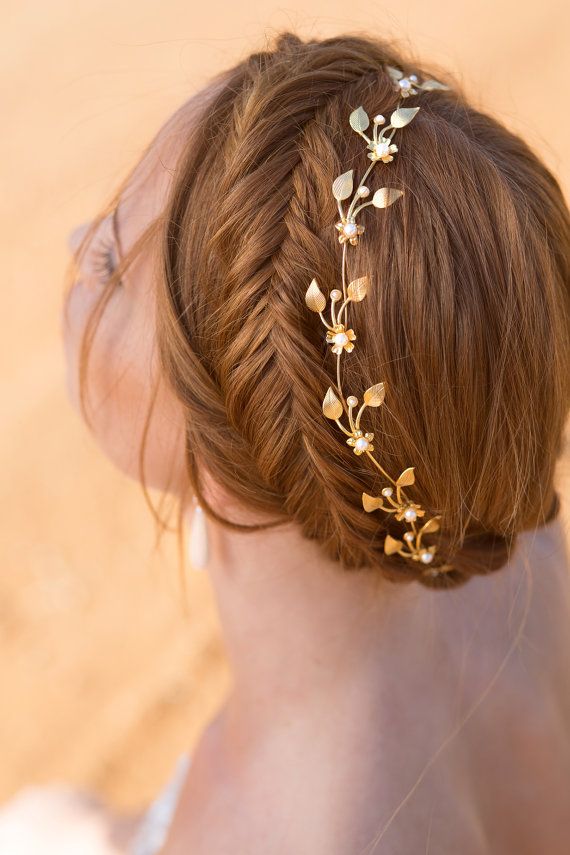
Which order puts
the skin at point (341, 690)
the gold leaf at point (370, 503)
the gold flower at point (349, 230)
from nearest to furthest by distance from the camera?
the gold flower at point (349, 230) < the gold leaf at point (370, 503) < the skin at point (341, 690)

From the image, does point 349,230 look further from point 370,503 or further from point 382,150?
point 370,503

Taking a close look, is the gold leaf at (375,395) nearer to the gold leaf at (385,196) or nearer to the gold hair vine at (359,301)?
the gold hair vine at (359,301)

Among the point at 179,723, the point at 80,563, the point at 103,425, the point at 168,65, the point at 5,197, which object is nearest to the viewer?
the point at 103,425

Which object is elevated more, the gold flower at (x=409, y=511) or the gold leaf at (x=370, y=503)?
the gold leaf at (x=370, y=503)

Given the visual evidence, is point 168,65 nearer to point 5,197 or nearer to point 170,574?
point 5,197

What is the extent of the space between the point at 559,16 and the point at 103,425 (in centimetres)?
353

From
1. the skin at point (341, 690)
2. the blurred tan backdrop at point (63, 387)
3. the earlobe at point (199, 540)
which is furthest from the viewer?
the blurred tan backdrop at point (63, 387)

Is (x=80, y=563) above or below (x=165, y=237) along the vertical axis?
below

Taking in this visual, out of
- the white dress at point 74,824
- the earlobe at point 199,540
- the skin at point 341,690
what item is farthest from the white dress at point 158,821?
the earlobe at point 199,540

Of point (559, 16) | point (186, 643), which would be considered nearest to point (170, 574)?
point (186, 643)

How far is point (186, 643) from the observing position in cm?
272

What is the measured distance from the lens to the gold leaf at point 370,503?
3.46ft

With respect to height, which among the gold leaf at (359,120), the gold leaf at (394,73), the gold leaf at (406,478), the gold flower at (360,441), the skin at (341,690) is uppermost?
the gold leaf at (394,73)

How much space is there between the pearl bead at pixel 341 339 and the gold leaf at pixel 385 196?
152 mm
